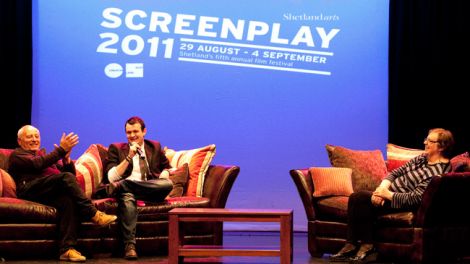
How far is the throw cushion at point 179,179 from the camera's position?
582 centimetres

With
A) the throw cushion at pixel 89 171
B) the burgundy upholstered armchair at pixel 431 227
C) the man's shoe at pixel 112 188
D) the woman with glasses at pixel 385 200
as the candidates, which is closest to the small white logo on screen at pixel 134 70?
the throw cushion at pixel 89 171

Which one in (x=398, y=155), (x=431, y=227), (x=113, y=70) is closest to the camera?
(x=431, y=227)

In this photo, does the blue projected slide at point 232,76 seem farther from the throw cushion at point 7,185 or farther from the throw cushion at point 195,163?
the throw cushion at point 7,185

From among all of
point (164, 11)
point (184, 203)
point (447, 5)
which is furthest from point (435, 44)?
point (184, 203)

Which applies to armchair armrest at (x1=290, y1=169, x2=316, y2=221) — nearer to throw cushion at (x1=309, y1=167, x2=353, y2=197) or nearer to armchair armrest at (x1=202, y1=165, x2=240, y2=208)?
throw cushion at (x1=309, y1=167, x2=353, y2=197)

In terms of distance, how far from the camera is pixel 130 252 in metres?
5.12

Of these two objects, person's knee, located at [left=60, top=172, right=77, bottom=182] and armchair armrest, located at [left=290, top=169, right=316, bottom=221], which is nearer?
person's knee, located at [left=60, top=172, right=77, bottom=182]

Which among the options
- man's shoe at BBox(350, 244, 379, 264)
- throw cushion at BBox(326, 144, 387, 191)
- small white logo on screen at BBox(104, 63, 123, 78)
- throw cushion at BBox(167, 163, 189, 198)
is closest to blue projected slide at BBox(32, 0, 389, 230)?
small white logo on screen at BBox(104, 63, 123, 78)

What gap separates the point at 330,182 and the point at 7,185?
2.39 metres

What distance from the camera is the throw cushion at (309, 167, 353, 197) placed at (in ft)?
18.2

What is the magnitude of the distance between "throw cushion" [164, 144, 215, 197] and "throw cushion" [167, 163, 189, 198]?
0.15 feet

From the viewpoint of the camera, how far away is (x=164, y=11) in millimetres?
7078

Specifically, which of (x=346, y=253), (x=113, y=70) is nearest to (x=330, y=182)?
(x=346, y=253)

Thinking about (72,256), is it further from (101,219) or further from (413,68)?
(413,68)
